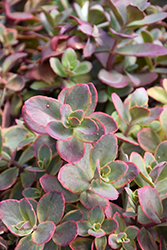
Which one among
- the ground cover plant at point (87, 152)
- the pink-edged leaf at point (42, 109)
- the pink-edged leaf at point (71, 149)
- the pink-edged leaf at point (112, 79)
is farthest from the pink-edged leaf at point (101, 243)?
the pink-edged leaf at point (112, 79)

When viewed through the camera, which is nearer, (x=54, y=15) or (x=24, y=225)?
Result: (x=24, y=225)

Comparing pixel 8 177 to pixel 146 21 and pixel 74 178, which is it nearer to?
pixel 74 178

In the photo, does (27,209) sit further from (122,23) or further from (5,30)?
(5,30)

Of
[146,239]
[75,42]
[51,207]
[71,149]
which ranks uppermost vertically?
[75,42]

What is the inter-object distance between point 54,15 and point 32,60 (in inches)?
9.1

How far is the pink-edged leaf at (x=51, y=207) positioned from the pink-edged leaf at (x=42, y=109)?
0.59 ft

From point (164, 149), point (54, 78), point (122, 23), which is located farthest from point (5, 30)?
point (164, 149)

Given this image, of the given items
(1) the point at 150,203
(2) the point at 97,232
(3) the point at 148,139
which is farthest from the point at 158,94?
(2) the point at 97,232

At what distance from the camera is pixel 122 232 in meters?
0.59

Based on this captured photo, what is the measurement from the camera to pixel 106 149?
0.59 meters

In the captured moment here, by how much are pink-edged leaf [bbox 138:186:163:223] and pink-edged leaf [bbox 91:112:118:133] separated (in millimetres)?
170

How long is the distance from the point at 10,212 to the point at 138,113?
449 millimetres

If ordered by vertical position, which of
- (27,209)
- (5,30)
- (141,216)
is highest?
(5,30)

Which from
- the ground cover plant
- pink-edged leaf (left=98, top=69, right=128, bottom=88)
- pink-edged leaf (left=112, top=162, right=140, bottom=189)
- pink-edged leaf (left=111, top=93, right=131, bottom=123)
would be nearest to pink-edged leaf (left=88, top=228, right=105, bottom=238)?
the ground cover plant
